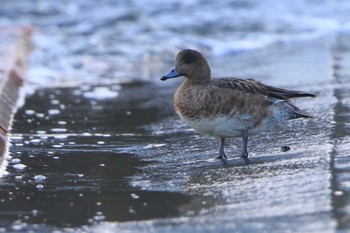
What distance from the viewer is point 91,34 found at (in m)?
16.7

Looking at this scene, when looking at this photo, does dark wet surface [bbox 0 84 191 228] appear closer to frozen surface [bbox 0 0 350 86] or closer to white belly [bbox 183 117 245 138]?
white belly [bbox 183 117 245 138]

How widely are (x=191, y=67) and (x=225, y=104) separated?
0.50 m

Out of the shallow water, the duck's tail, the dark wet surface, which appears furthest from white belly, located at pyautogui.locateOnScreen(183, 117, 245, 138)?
the dark wet surface

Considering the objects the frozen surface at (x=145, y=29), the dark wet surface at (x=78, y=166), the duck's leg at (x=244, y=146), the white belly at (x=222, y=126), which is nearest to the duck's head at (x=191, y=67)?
the white belly at (x=222, y=126)

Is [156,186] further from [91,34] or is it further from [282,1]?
[282,1]

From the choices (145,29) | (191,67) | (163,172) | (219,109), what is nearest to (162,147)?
(191,67)

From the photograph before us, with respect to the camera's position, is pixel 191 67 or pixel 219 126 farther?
pixel 191 67

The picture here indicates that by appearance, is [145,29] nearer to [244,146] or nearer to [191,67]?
[191,67]

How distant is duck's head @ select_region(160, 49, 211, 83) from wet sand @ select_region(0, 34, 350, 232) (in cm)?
59

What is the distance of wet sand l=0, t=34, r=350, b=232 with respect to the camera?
5164 mm

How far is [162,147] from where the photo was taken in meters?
7.54

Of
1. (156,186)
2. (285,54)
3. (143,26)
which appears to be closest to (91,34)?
(143,26)

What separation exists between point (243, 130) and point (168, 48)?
795cm

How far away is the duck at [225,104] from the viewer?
6875 mm
